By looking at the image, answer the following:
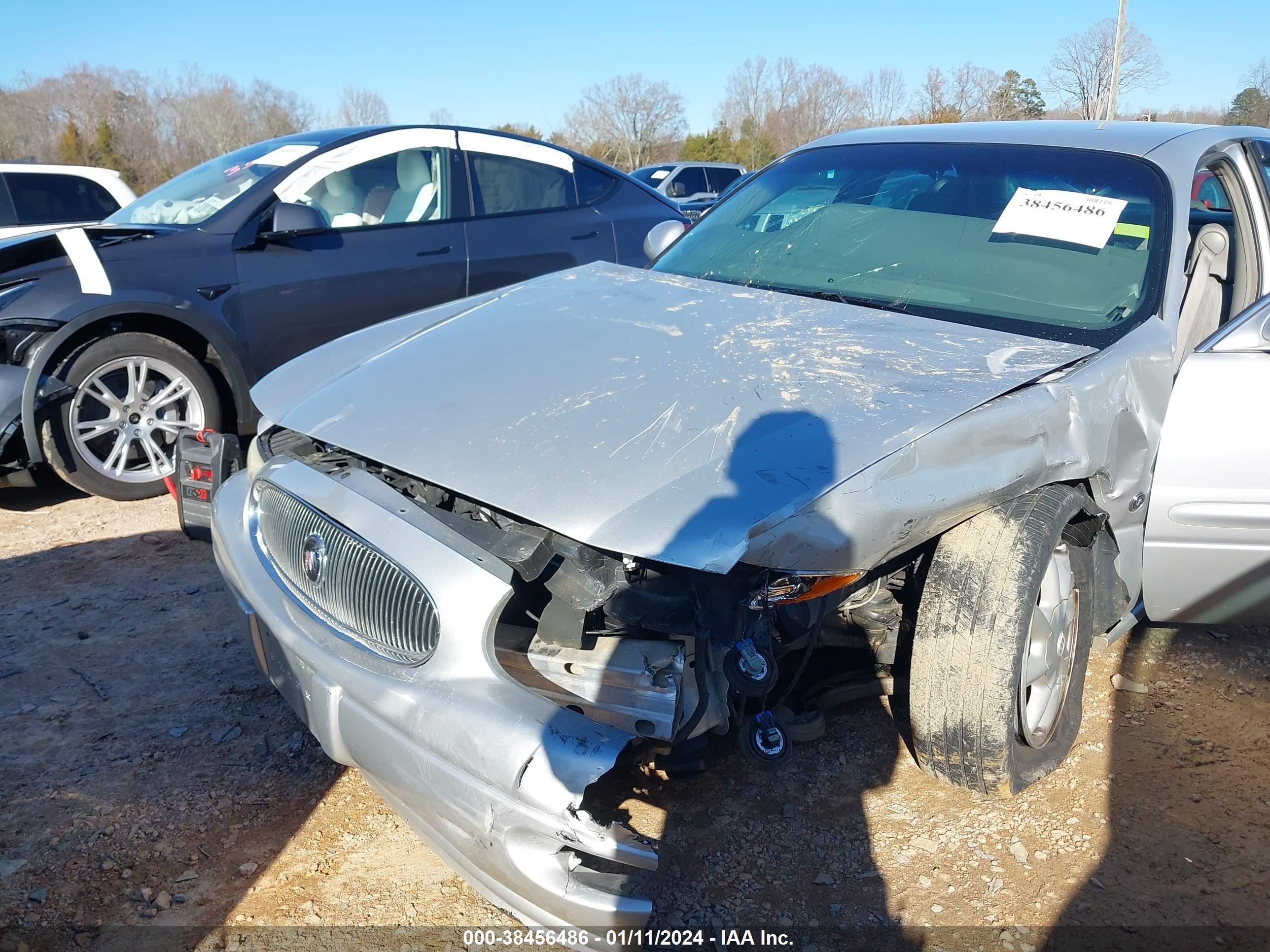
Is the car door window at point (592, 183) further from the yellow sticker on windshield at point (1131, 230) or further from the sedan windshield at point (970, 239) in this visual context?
the yellow sticker on windshield at point (1131, 230)


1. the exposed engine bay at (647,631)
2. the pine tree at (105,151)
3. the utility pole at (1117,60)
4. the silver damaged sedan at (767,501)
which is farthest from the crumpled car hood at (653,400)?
the pine tree at (105,151)

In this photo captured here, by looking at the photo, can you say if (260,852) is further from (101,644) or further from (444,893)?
(101,644)

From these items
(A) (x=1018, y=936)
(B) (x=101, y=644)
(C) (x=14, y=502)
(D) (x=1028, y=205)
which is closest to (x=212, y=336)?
(C) (x=14, y=502)

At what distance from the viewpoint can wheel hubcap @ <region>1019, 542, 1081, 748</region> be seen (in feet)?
8.08

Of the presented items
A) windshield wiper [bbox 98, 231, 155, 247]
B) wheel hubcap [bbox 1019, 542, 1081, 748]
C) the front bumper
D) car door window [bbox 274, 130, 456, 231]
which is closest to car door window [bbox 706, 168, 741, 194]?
car door window [bbox 274, 130, 456, 231]

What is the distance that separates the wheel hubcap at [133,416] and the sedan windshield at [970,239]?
2.60 m

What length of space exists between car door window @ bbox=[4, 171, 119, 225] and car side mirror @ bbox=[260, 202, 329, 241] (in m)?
4.39

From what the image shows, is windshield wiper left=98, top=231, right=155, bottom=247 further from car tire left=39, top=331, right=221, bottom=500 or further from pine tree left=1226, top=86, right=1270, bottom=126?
pine tree left=1226, top=86, right=1270, bottom=126

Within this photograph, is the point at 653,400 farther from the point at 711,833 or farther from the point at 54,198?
the point at 54,198

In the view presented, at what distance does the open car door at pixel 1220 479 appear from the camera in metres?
2.60

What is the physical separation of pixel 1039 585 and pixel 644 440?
1024 millimetres

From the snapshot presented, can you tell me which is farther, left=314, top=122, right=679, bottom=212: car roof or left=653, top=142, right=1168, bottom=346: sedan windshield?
left=314, top=122, right=679, bottom=212: car roof

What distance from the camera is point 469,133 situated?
5539mm

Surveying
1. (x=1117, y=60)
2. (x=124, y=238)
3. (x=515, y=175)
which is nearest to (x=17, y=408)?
(x=124, y=238)
